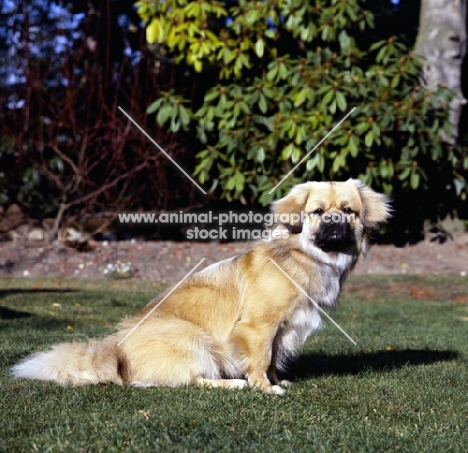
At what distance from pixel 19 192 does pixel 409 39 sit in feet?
26.6

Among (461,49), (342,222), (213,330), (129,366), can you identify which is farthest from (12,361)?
(461,49)

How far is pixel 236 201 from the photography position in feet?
44.5

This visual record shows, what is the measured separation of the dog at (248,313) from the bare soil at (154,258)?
6.23 meters

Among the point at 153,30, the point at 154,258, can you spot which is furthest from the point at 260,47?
the point at 154,258

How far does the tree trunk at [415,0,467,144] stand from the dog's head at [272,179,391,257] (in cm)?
805

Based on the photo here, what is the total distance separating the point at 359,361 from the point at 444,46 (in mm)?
8502

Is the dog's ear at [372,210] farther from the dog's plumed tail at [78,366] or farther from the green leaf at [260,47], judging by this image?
the green leaf at [260,47]

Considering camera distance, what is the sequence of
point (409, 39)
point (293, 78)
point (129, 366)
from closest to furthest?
1. point (129, 366)
2. point (293, 78)
3. point (409, 39)

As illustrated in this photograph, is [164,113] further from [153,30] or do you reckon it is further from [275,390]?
[275,390]

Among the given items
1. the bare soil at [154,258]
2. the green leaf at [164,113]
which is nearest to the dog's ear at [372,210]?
the bare soil at [154,258]

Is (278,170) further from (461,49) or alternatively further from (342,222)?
(342,222)

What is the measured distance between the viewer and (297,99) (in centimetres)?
1161

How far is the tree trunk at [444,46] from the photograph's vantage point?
12742mm

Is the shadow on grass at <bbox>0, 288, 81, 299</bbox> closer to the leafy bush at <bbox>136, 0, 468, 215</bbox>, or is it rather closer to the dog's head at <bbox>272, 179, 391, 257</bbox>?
the leafy bush at <bbox>136, 0, 468, 215</bbox>
